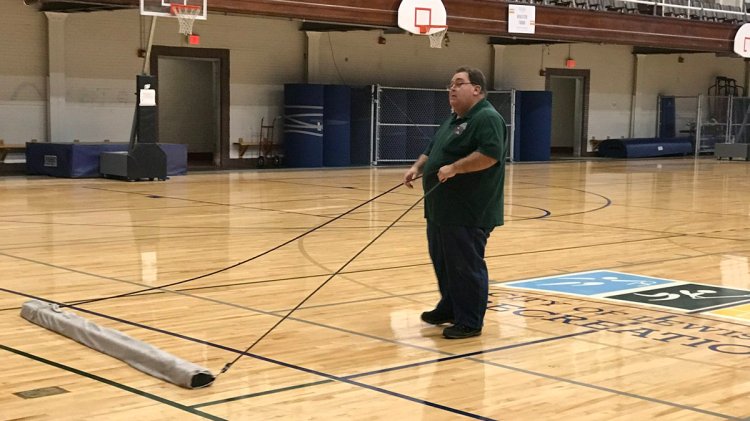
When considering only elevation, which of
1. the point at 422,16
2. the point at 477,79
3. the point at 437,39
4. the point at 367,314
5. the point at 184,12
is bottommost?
the point at 367,314

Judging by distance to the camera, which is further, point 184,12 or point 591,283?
point 184,12

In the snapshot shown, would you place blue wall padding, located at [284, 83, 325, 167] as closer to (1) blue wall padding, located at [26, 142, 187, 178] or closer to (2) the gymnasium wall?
(2) the gymnasium wall

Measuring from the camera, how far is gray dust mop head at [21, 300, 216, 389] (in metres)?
5.15

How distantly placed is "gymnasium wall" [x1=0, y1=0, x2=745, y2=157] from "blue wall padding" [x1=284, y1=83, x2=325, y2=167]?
2.23ft

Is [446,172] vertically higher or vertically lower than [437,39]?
lower

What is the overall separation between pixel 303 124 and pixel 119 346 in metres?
17.9

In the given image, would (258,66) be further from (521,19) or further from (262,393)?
(262,393)

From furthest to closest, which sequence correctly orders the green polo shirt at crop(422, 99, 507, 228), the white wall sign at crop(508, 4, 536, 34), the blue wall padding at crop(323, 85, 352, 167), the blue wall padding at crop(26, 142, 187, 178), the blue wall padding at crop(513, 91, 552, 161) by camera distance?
the blue wall padding at crop(513, 91, 552, 161), the blue wall padding at crop(323, 85, 352, 167), the white wall sign at crop(508, 4, 536, 34), the blue wall padding at crop(26, 142, 187, 178), the green polo shirt at crop(422, 99, 507, 228)

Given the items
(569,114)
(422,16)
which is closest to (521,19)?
(422,16)

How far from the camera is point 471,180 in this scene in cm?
630

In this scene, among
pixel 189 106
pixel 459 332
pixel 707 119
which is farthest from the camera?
pixel 707 119

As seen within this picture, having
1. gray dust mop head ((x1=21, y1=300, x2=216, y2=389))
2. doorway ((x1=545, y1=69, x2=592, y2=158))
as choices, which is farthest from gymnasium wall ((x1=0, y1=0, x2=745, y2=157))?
gray dust mop head ((x1=21, y1=300, x2=216, y2=389))

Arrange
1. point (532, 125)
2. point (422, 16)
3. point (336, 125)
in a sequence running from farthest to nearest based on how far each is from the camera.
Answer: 1. point (532, 125)
2. point (336, 125)
3. point (422, 16)

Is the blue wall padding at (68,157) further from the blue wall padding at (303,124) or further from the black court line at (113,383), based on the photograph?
the black court line at (113,383)
